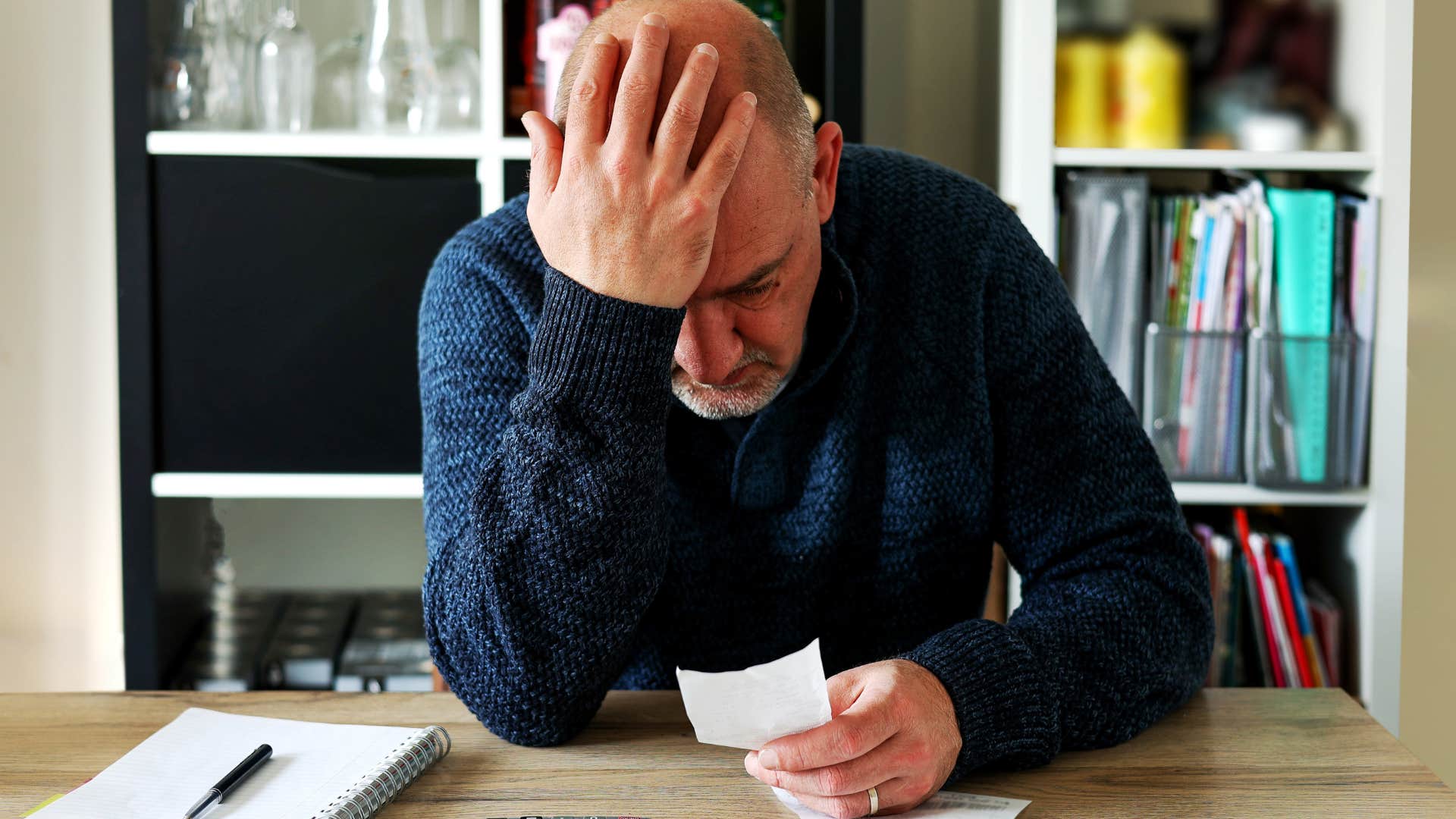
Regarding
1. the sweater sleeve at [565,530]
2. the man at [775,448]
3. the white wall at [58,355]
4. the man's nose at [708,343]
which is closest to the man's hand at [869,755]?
the man at [775,448]

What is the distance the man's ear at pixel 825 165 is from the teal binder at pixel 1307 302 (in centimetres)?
87

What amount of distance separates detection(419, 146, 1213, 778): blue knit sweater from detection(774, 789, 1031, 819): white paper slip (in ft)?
0.35

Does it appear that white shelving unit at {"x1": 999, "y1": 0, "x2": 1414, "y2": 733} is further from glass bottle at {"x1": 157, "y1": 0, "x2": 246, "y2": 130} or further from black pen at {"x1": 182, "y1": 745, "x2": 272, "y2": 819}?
black pen at {"x1": 182, "y1": 745, "x2": 272, "y2": 819}

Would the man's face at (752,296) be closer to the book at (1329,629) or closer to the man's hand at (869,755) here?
the man's hand at (869,755)

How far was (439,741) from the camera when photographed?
854 millimetres

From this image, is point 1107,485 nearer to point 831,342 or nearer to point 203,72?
point 831,342

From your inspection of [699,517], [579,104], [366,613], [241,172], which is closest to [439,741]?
[699,517]

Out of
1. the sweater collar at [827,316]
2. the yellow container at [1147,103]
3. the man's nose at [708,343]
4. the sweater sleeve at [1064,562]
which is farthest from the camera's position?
the yellow container at [1147,103]

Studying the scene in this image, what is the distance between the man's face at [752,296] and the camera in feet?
2.97

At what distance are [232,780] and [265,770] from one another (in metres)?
0.03

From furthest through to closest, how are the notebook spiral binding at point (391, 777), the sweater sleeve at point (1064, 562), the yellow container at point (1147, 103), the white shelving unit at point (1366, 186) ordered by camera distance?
1. the yellow container at point (1147, 103)
2. the white shelving unit at point (1366, 186)
3. the sweater sleeve at point (1064, 562)
4. the notebook spiral binding at point (391, 777)

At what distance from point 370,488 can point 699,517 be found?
2.60 ft

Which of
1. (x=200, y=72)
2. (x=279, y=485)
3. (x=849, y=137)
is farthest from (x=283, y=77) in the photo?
(x=849, y=137)

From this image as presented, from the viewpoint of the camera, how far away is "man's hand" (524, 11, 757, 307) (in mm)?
852
